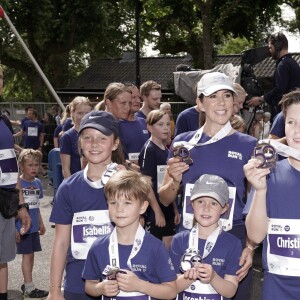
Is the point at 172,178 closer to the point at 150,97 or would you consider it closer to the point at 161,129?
the point at 161,129

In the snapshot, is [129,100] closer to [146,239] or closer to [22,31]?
[146,239]

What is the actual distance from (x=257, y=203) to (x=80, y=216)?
3.77ft

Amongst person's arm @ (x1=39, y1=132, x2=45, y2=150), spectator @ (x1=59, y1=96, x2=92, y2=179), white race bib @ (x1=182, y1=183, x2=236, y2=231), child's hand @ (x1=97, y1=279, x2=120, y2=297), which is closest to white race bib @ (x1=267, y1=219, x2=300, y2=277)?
white race bib @ (x1=182, y1=183, x2=236, y2=231)

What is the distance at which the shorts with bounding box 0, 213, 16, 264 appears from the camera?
224 inches

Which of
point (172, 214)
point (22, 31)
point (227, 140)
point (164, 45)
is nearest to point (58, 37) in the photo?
point (22, 31)

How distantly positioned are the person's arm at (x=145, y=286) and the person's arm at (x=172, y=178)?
0.69 metres

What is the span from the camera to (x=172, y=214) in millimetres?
6676

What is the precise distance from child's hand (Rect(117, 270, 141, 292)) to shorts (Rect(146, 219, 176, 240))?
121 inches

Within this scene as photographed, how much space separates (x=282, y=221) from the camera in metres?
3.24

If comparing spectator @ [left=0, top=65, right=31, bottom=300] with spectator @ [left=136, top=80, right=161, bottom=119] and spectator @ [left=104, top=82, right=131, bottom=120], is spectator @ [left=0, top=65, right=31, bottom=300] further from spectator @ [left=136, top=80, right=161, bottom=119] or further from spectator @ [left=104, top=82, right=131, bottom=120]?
spectator @ [left=136, top=80, right=161, bottom=119]

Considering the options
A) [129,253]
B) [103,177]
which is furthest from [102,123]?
[129,253]

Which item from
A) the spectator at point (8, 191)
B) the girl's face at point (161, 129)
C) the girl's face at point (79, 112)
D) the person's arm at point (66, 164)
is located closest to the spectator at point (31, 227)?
the person's arm at point (66, 164)

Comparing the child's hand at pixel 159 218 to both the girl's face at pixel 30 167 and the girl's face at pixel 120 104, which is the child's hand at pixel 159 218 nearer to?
the girl's face at pixel 120 104

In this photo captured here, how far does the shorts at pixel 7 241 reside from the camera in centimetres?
570
